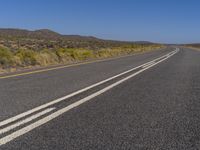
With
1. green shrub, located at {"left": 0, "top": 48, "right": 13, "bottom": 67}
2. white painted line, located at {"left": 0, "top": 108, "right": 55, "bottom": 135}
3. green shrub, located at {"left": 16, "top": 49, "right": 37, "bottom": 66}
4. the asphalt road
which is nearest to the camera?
the asphalt road

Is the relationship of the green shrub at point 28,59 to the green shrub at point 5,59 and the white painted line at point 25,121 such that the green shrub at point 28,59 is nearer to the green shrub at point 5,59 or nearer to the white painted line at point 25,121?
the green shrub at point 5,59

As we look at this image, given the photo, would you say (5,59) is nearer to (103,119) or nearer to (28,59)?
(28,59)

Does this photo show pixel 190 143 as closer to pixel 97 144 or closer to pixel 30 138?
pixel 97 144

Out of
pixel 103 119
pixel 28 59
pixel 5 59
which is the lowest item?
pixel 28 59

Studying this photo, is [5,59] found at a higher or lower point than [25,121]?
lower

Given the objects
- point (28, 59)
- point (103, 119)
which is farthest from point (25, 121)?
point (28, 59)

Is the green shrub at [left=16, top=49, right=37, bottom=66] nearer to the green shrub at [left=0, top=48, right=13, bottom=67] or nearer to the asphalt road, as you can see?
the green shrub at [left=0, top=48, right=13, bottom=67]

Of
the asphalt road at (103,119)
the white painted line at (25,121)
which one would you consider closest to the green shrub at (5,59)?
the asphalt road at (103,119)

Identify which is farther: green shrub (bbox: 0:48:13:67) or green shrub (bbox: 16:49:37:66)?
green shrub (bbox: 16:49:37:66)

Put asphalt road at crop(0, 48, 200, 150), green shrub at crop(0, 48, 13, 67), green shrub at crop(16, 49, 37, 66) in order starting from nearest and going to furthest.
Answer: asphalt road at crop(0, 48, 200, 150), green shrub at crop(0, 48, 13, 67), green shrub at crop(16, 49, 37, 66)

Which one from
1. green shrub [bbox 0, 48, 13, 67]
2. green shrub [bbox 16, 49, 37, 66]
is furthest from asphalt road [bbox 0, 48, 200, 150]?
green shrub [bbox 16, 49, 37, 66]

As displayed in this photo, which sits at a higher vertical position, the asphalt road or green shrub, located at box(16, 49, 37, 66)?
the asphalt road

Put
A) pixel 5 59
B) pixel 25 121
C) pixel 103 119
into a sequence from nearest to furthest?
1. pixel 25 121
2. pixel 103 119
3. pixel 5 59


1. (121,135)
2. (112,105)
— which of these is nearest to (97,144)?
(121,135)
